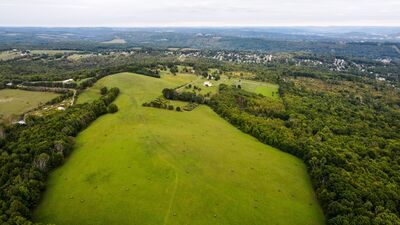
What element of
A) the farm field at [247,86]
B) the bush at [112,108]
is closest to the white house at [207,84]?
the farm field at [247,86]

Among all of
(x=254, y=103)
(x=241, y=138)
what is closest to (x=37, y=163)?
(x=241, y=138)

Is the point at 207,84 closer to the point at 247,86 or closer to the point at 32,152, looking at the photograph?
the point at 247,86

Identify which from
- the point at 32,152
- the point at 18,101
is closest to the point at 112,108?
the point at 32,152

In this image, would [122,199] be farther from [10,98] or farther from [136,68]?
[136,68]

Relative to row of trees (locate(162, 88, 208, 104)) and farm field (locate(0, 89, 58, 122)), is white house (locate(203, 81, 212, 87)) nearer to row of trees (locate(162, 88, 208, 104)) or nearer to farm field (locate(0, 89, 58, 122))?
row of trees (locate(162, 88, 208, 104))

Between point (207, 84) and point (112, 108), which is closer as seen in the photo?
point (112, 108)

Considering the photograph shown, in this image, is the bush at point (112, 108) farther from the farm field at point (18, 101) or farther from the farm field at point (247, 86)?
the farm field at point (247, 86)
